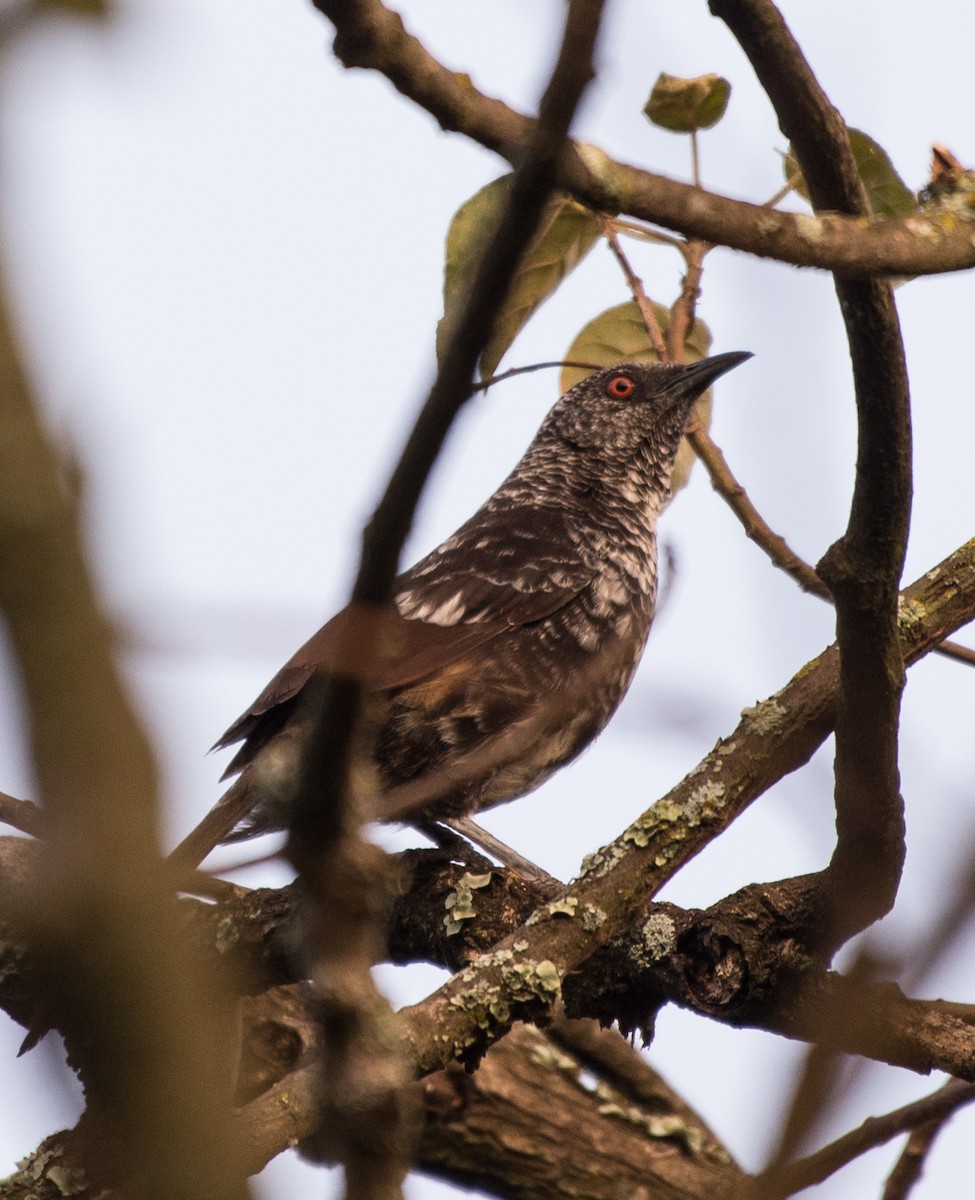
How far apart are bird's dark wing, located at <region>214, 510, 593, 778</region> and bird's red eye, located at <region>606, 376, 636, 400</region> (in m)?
1.08

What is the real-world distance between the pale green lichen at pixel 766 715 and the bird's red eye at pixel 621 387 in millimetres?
3432

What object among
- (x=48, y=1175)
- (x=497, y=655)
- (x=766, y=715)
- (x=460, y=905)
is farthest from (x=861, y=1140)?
(x=497, y=655)

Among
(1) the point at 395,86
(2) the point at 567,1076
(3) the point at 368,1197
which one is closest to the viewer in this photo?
(3) the point at 368,1197

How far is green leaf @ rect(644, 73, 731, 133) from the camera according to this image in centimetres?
443

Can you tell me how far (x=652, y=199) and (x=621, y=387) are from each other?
173 inches

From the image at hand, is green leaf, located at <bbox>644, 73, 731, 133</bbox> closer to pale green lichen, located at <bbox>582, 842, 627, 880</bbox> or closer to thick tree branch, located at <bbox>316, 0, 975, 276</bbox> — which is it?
thick tree branch, located at <bbox>316, 0, 975, 276</bbox>

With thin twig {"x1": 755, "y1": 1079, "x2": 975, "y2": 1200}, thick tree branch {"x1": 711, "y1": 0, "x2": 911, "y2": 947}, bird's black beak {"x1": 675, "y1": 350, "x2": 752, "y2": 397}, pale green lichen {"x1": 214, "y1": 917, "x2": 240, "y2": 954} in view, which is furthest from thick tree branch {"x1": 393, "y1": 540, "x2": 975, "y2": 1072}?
bird's black beak {"x1": 675, "y1": 350, "x2": 752, "y2": 397}

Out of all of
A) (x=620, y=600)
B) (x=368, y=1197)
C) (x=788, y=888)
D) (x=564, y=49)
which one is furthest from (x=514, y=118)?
(x=620, y=600)

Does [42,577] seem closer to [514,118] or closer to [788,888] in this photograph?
[514,118]

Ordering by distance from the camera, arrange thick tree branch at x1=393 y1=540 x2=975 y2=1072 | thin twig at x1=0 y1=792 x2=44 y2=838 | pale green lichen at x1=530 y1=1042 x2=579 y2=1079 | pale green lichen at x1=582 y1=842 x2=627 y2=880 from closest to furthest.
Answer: thick tree branch at x1=393 y1=540 x2=975 y2=1072, pale green lichen at x1=582 y1=842 x2=627 y2=880, thin twig at x1=0 y1=792 x2=44 y2=838, pale green lichen at x1=530 y1=1042 x2=579 y2=1079

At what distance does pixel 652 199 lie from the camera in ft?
8.30

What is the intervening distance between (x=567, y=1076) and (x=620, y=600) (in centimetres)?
177

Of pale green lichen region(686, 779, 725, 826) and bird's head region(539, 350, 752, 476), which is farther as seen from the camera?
bird's head region(539, 350, 752, 476)

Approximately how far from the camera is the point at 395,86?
2420 millimetres
